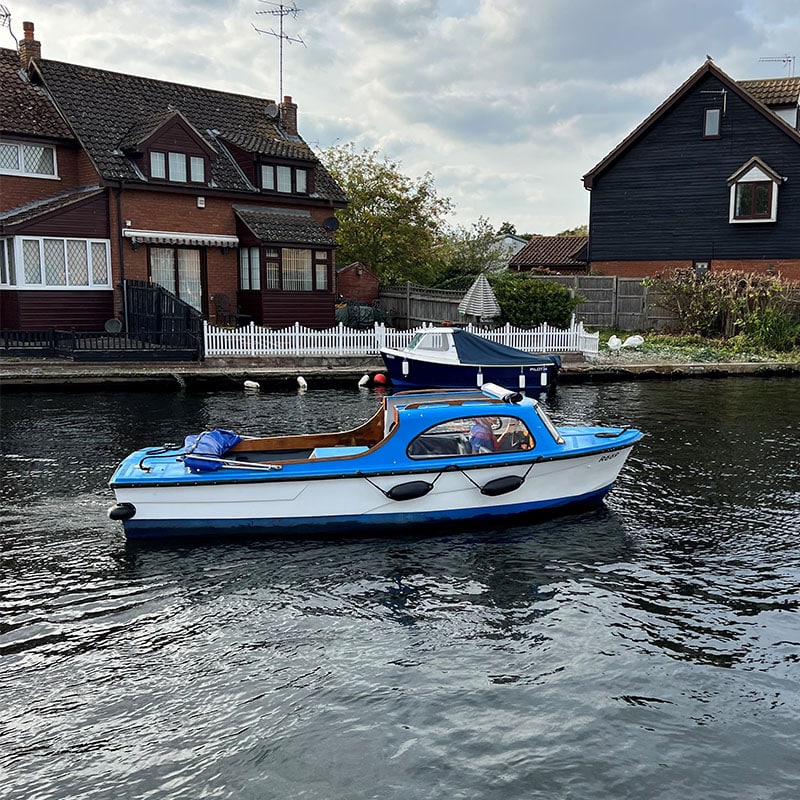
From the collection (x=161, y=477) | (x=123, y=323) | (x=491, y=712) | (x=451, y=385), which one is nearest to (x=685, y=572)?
(x=491, y=712)

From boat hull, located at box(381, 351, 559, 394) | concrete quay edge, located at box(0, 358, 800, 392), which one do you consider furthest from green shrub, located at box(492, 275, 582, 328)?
boat hull, located at box(381, 351, 559, 394)

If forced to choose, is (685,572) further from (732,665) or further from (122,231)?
(122,231)

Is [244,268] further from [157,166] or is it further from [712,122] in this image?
[712,122]

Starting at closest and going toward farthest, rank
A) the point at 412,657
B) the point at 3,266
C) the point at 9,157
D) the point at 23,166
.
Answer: the point at 412,657
the point at 3,266
the point at 9,157
the point at 23,166

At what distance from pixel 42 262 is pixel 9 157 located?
426 cm

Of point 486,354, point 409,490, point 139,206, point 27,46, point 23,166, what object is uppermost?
point 27,46

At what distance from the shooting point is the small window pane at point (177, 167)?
28781mm

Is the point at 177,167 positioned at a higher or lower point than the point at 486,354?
higher

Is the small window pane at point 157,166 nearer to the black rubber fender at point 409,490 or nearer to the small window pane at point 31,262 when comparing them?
the small window pane at point 31,262

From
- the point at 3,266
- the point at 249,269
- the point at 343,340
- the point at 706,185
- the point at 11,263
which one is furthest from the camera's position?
the point at 706,185

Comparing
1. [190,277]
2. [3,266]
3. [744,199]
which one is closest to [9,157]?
[3,266]

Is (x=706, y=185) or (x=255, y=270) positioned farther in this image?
(x=706, y=185)

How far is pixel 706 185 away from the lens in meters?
36.6

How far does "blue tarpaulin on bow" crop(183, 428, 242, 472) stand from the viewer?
10.9m
